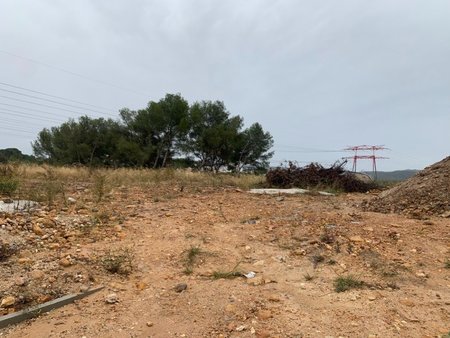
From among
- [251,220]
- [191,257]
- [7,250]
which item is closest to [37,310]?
[7,250]

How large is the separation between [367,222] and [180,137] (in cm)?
2528

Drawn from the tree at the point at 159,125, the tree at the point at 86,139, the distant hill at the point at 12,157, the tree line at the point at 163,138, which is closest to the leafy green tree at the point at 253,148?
the tree line at the point at 163,138

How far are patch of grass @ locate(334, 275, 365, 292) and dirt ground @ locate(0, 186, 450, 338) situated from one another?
34mm

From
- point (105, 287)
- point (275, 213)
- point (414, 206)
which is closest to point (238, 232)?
point (275, 213)

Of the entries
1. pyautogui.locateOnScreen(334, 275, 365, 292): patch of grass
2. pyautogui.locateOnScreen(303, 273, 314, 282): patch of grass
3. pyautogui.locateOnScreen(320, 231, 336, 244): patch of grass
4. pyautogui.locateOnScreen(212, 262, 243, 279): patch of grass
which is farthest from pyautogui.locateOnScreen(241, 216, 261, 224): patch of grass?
pyautogui.locateOnScreen(334, 275, 365, 292): patch of grass

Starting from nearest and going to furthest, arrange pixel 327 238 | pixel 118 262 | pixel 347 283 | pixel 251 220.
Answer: pixel 347 283
pixel 118 262
pixel 327 238
pixel 251 220

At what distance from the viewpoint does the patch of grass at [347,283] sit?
291 centimetres

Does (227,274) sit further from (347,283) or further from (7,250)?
(7,250)

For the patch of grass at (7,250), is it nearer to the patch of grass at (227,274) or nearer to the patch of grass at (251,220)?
the patch of grass at (227,274)

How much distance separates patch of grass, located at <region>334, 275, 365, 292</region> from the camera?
2.91m

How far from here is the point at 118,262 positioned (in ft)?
10.6

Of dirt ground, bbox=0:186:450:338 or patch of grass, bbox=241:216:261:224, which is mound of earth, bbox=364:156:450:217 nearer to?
dirt ground, bbox=0:186:450:338

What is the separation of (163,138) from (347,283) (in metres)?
26.8

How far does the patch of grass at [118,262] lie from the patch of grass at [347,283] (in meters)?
1.76
